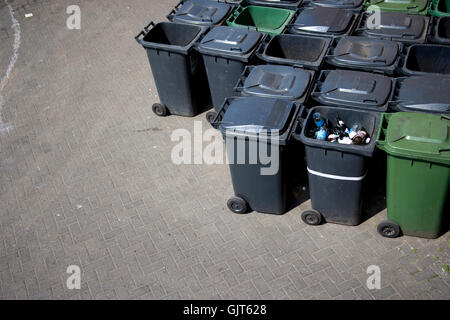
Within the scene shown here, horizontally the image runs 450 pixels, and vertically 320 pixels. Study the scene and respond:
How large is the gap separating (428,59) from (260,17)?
249 centimetres

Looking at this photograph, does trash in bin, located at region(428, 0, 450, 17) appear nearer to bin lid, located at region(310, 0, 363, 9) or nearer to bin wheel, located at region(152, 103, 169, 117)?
bin lid, located at region(310, 0, 363, 9)

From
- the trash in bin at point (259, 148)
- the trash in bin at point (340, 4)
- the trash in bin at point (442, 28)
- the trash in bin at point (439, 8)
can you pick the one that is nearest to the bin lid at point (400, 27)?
the trash in bin at point (442, 28)

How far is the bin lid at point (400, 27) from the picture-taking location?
598cm

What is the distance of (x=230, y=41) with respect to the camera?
20.2 ft

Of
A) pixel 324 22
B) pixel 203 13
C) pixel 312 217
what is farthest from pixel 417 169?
pixel 203 13

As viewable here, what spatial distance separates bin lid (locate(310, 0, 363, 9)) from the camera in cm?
672

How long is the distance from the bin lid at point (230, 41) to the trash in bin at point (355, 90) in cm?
116

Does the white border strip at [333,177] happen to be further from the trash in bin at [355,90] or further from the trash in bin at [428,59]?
the trash in bin at [428,59]

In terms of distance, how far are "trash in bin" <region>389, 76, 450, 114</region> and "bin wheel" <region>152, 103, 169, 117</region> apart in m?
3.37

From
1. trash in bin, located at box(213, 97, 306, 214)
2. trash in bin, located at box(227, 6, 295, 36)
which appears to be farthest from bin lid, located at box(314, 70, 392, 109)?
trash in bin, located at box(227, 6, 295, 36)

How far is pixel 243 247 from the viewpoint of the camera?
17.7ft

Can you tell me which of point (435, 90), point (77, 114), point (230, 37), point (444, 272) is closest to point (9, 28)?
point (77, 114)
